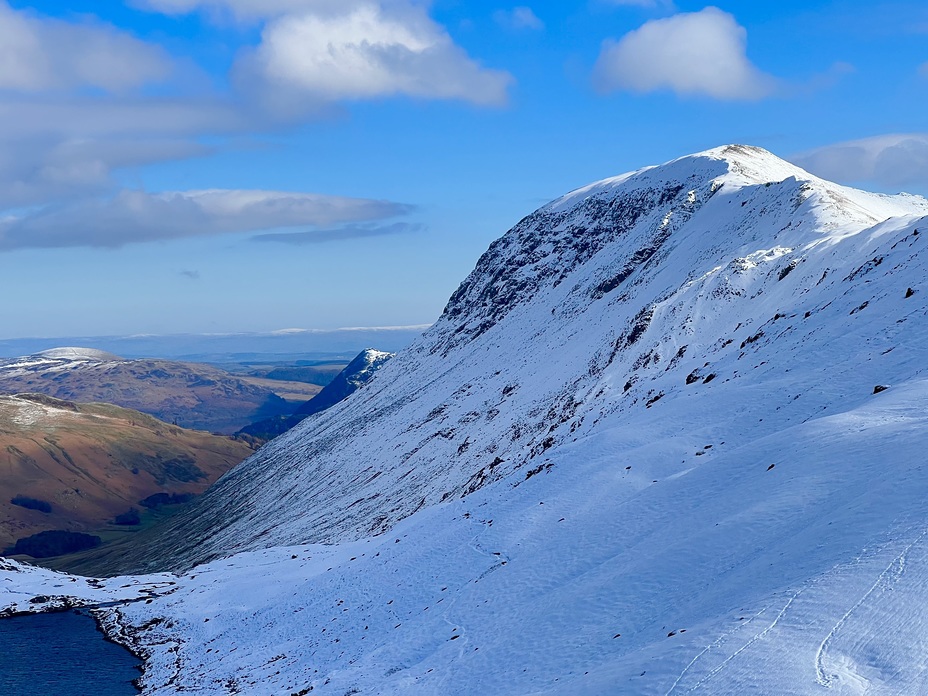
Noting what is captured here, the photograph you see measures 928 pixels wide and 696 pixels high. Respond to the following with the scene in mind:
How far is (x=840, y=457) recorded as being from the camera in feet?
83.8

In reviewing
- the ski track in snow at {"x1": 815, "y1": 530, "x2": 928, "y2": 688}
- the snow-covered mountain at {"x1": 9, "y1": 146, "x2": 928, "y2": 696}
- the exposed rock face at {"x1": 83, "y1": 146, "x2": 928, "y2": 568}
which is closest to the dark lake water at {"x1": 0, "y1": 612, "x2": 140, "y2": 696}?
the snow-covered mountain at {"x1": 9, "y1": 146, "x2": 928, "y2": 696}

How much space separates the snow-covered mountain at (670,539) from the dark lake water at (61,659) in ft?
7.41

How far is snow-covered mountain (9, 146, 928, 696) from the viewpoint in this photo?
18422mm

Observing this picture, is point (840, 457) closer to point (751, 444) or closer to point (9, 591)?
point (751, 444)

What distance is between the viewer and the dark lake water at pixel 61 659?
44.6 metres

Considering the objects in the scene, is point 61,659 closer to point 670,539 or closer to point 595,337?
point 670,539

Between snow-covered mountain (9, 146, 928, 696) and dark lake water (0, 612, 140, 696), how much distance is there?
2.26 meters

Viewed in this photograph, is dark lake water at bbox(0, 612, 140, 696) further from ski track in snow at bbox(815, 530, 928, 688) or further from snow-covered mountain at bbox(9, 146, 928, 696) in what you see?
ski track in snow at bbox(815, 530, 928, 688)

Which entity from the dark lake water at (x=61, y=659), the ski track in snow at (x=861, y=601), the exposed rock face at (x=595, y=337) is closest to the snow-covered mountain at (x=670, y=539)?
the ski track in snow at (x=861, y=601)

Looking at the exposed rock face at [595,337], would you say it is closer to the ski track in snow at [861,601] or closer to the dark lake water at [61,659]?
the ski track in snow at [861,601]

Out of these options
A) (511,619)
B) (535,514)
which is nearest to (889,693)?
(511,619)

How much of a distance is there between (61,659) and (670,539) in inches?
1676

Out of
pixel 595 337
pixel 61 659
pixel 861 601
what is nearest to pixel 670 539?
pixel 861 601

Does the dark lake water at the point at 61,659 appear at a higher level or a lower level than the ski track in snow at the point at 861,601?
lower
